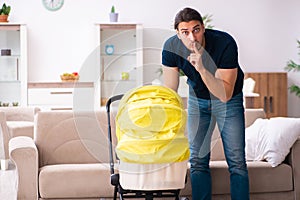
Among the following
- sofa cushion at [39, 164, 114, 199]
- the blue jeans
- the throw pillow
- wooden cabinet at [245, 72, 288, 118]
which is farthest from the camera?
wooden cabinet at [245, 72, 288, 118]

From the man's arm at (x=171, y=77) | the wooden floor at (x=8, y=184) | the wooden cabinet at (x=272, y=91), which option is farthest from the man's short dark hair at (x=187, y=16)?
the wooden cabinet at (x=272, y=91)

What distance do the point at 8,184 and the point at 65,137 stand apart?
1.15 metres

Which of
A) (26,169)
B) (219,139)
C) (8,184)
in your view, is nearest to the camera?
(26,169)

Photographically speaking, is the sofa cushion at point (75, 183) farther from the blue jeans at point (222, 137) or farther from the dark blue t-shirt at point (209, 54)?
the dark blue t-shirt at point (209, 54)

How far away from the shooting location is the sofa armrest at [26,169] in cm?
360

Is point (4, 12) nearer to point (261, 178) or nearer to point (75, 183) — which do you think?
point (75, 183)

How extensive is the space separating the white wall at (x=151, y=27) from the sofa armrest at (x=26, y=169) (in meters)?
4.07

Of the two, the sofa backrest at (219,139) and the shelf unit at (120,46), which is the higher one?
the shelf unit at (120,46)

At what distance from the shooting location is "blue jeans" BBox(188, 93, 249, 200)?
3287mm

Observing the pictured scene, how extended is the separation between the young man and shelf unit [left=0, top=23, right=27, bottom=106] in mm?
4376

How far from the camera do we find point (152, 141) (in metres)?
2.89

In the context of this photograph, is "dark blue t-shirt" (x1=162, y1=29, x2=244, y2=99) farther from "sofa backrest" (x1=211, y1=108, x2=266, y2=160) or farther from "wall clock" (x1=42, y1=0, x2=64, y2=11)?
"wall clock" (x1=42, y1=0, x2=64, y2=11)

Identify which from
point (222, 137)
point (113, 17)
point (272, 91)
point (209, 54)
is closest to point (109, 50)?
point (113, 17)

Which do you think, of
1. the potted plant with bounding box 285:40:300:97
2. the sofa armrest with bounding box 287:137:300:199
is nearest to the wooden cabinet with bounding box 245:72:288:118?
the potted plant with bounding box 285:40:300:97
